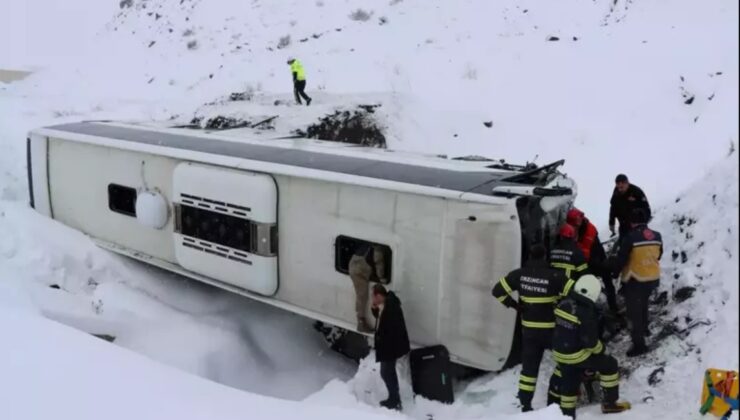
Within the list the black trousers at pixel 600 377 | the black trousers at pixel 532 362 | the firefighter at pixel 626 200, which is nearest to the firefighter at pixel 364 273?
the black trousers at pixel 532 362

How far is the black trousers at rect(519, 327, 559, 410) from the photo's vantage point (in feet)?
18.3

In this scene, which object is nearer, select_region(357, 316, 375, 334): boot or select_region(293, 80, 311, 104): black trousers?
select_region(357, 316, 375, 334): boot

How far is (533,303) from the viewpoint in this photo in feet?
18.1

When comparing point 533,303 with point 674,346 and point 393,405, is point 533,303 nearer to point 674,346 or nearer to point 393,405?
point 674,346

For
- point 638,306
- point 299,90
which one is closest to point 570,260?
point 638,306

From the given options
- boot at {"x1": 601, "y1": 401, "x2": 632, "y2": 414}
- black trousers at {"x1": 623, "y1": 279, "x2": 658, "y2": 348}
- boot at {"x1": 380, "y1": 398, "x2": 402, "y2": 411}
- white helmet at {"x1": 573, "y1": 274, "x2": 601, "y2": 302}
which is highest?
white helmet at {"x1": 573, "y1": 274, "x2": 601, "y2": 302}

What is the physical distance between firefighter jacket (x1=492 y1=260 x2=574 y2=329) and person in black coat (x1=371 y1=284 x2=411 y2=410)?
969 millimetres

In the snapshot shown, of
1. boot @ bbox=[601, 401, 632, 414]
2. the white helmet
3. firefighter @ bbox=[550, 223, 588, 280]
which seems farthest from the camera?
firefighter @ bbox=[550, 223, 588, 280]

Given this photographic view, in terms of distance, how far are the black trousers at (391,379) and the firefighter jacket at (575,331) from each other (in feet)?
5.29

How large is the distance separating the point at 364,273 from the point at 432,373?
1.14 metres

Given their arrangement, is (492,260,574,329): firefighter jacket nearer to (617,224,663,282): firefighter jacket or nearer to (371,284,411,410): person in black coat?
(617,224,663,282): firefighter jacket

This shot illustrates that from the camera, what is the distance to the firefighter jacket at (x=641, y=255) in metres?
5.88

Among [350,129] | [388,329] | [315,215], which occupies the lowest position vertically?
[388,329]

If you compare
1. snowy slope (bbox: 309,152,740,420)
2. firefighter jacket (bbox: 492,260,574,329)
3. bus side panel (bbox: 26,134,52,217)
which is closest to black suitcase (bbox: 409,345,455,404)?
snowy slope (bbox: 309,152,740,420)
